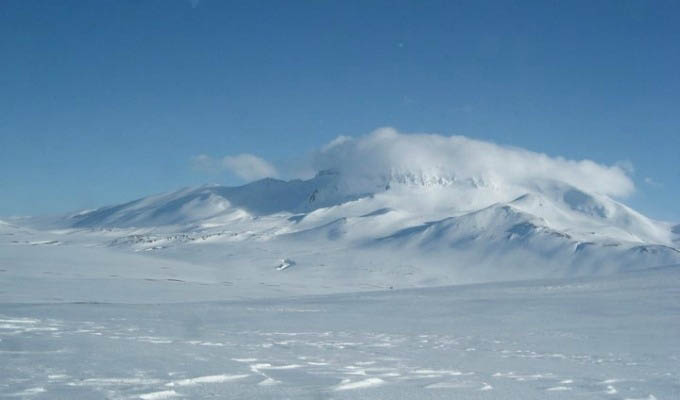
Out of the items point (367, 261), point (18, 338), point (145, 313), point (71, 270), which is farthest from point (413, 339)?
point (367, 261)

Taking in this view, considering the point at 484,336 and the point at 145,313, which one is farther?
the point at 145,313

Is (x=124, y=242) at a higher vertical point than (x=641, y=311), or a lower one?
higher

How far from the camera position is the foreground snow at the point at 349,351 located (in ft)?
29.0

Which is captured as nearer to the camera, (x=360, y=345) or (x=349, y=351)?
(x=349, y=351)

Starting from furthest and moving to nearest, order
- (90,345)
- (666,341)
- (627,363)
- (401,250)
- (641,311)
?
(401,250)
(641,311)
(666,341)
(90,345)
(627,363)

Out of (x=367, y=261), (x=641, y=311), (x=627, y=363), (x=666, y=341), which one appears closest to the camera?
(x=627, y=363)

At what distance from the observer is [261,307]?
23.4 metres

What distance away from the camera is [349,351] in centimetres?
1253

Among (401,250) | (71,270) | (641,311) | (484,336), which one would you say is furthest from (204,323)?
(401,250)

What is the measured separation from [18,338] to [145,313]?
7.68 meters

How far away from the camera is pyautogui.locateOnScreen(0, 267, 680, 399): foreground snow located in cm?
884

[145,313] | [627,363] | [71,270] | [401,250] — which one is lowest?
[627,363]

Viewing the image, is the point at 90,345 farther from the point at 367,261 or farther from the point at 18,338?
the point at 367,261

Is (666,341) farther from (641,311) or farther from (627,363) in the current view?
(641,311)
